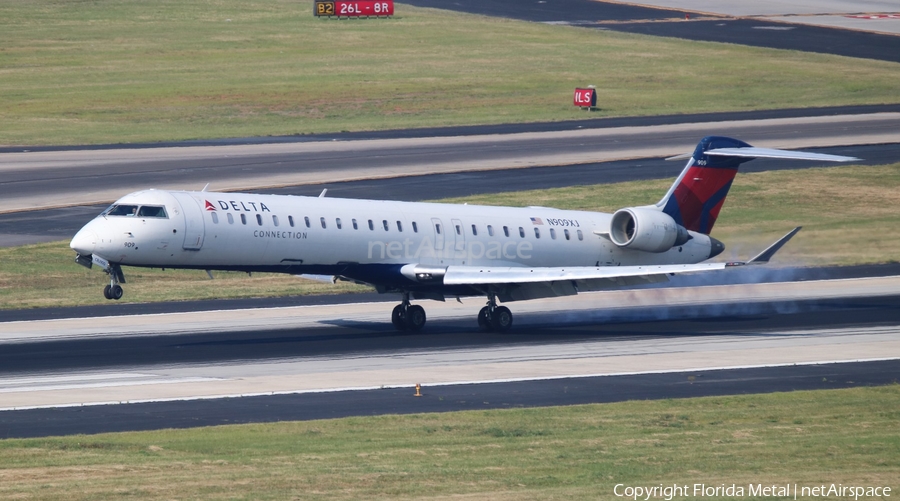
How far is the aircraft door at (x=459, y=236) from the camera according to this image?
37500mm

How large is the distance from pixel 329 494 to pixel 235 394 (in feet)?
29.5

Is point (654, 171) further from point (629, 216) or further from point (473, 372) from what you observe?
point (473, 372)

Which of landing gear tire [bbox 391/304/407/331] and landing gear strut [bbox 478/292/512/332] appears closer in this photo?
landing gear strut [bbox 478/292/512/332]

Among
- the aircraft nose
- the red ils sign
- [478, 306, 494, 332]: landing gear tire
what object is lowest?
[478, 306, 494, 332]: landing gear tire

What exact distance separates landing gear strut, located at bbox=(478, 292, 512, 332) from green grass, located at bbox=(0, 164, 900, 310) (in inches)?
358

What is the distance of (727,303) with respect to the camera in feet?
141

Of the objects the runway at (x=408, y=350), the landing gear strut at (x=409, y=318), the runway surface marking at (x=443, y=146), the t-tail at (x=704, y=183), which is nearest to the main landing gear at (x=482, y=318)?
the landing gear strut at (x=409, y=318)

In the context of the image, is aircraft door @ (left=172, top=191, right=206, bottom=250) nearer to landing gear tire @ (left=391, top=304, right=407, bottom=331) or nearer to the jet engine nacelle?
landing gear tire @ (left=391, top=304, right=407, bottom=331)

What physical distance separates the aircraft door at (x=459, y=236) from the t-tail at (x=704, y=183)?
6986 millimetres

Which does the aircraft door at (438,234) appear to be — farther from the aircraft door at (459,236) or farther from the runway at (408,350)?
the runway at (408,350)

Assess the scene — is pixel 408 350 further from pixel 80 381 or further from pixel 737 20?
pixel 737 20

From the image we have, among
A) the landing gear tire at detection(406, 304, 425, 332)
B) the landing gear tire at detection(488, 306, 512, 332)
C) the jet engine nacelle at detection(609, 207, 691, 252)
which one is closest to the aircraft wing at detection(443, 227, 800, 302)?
the landing gear tire at detection(488, 306, 512, 332)

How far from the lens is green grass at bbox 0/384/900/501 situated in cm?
1923

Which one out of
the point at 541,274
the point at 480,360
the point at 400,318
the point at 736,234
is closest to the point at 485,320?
the point at 541,274
